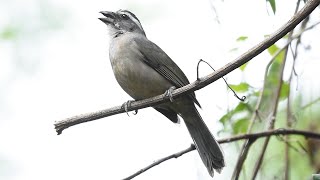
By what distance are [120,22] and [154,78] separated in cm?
95

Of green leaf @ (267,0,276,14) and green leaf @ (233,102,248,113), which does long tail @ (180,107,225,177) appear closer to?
green leaf @ (233,102,248,113)

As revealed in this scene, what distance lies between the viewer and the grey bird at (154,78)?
5.03m

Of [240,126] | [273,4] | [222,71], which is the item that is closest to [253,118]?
[240,126]

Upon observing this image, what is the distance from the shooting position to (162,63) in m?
5.32

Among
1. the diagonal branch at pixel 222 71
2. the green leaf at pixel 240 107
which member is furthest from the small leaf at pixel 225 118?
the diagonal branch at pixel 222 71

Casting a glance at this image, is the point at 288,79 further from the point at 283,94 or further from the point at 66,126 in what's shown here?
the point at 66,126

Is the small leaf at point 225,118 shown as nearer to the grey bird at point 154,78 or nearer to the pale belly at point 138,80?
the grey bird at point 154,78

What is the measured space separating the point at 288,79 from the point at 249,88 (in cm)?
32

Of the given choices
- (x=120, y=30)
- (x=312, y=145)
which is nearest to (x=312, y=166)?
(x=312, y=145)

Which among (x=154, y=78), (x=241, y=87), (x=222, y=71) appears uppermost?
(x=154, y=78)

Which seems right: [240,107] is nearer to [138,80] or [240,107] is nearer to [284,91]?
[284,91]

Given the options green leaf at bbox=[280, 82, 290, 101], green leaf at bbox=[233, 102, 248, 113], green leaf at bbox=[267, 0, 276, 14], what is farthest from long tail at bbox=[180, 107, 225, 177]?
green leaf at bbox=[267, 0, 276, 14]

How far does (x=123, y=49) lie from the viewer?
5.27 metres

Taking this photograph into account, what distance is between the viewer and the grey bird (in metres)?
5.03
